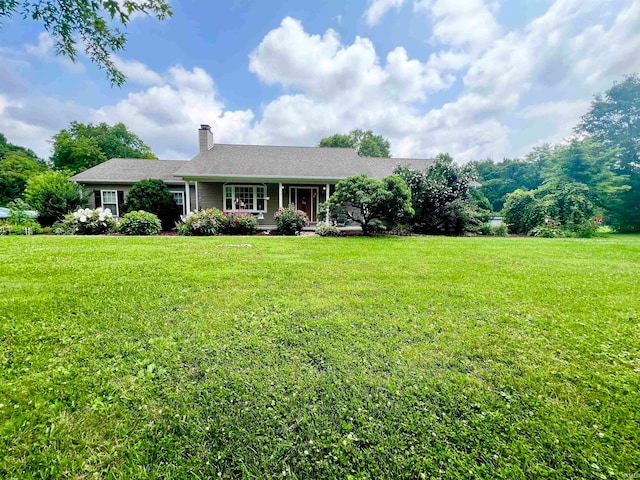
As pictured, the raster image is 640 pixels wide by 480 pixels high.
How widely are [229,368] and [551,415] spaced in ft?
7.88

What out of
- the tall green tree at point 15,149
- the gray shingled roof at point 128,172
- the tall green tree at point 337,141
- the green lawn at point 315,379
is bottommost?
the green lawn at point 315,379

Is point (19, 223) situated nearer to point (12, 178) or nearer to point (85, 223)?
point (85, 223)

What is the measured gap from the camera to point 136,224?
1134 cm

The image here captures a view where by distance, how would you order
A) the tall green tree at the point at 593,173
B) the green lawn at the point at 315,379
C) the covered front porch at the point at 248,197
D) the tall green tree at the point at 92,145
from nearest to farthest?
the green lawn at the point at 315,379, the covered front porch at the point at 248,197, the tall green tree at the point at 593,173, the tall green tree at the point at 92,145

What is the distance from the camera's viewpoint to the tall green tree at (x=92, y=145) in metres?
28.4

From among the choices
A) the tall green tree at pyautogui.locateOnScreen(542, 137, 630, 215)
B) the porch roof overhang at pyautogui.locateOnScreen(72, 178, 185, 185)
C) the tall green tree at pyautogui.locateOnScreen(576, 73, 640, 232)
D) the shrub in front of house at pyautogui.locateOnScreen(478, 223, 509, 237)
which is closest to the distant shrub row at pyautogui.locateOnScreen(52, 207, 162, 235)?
the porch roof overhang at pyautogui.locateOnScreen(72, 178, 185, 185)

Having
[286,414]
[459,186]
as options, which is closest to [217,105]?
[459,186]

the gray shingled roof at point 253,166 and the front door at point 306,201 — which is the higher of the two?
the gray shingled roof at point 253,166

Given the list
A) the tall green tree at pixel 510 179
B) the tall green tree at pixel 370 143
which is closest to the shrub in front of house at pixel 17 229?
the tall green tree at pixel 510 179

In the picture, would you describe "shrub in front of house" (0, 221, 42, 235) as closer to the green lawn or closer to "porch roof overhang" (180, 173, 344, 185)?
"porch roof overhang" (180, 173, 344, 185)

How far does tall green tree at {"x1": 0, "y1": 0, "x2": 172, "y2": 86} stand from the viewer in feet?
8.64

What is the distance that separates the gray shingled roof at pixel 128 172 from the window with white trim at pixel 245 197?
3135 mm

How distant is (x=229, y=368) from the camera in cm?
233

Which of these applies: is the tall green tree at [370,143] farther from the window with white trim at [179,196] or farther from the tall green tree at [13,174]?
the tall green tree at [13,174]
